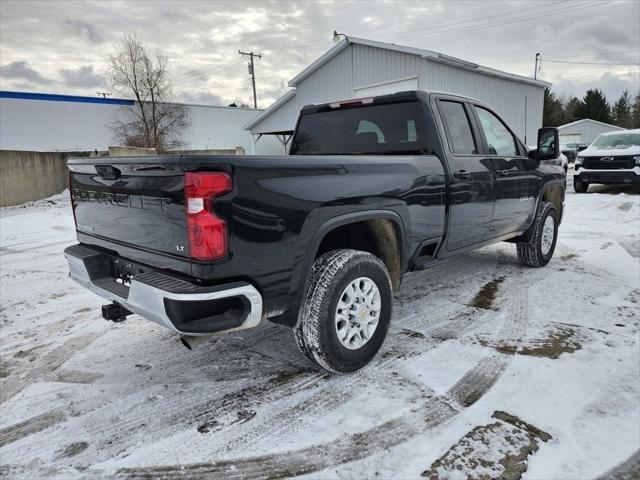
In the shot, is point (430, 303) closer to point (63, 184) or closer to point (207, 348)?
point (207, 348)

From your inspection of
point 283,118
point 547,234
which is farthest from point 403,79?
point 547,234

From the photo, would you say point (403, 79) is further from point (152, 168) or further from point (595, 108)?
point (595, 108)

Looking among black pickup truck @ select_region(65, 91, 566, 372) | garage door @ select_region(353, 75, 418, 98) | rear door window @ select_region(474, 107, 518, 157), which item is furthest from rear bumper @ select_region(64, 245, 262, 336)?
garage door @ select_region(353, 75, 418, 98)

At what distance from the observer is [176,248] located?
238 centimetres

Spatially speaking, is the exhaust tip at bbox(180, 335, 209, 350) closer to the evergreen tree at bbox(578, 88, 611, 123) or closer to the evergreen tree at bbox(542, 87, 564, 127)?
the evergreen tree at bbox(542, 87, 564, 127)

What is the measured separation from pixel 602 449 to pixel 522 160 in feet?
11.1

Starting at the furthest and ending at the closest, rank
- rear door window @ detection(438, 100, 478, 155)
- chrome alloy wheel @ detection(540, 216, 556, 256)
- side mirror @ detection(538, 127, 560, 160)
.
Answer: chrome alloy wheel @ detection(540, 216, 556, 256)
side mirror @ detection(538, 127, 560, 160)
rear door window @ detection(438, 100, 478, 155)

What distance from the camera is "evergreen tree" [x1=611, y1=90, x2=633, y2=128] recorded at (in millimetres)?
72438

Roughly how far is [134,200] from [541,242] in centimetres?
476

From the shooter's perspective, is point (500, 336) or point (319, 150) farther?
point (319, 150)

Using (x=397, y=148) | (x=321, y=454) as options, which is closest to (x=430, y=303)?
(x=397, y=148)

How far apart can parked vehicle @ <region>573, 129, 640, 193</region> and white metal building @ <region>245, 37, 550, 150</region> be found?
221 centimetres

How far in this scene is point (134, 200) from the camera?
8.57 ft

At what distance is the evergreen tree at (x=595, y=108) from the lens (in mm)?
66875
